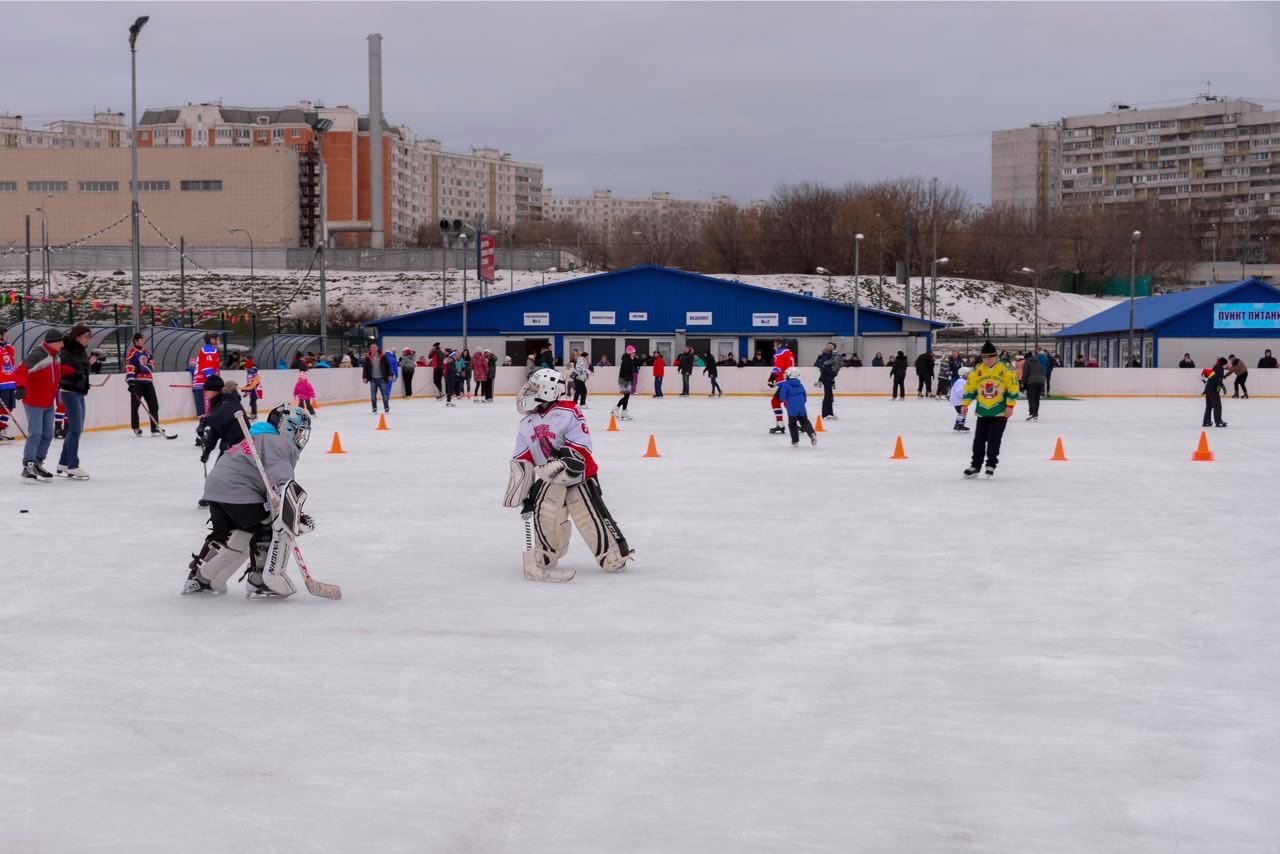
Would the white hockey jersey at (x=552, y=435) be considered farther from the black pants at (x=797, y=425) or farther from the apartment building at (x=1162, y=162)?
the apartment building at (x=1162, y=162)

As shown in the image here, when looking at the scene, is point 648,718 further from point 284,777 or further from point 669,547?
point 669,547

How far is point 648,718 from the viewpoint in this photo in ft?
16.7

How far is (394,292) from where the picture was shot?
289 feet

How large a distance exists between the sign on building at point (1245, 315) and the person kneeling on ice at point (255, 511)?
43.9 m

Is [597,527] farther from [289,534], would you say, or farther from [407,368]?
[407,368]

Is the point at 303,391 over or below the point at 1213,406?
over

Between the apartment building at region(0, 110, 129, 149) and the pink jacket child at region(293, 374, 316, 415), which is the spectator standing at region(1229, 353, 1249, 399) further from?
the apartment building at region(0, 110, 129, 149)

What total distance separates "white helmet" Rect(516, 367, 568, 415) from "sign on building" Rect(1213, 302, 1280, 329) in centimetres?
4262

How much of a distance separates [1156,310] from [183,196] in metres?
69.0

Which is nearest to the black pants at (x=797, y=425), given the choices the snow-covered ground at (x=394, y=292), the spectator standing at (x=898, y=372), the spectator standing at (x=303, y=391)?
the spectator standing at (x=303, y=391)

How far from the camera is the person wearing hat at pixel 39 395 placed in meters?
13.5

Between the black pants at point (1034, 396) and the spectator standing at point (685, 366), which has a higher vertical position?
the spectator standing at point (685, 366)

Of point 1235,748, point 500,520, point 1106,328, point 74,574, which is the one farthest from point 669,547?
point 1106,328

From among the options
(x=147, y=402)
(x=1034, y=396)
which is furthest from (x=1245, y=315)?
(x=147, y=402)
